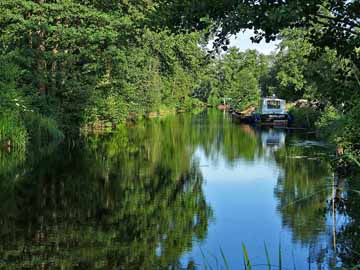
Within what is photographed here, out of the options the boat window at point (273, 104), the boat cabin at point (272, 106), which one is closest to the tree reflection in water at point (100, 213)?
the boat cabin at point (272, 106)

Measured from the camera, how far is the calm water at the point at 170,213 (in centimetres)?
755

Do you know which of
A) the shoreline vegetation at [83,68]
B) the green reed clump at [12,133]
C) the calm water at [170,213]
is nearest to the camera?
the calm water at [170,213]

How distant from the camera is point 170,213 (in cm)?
1027

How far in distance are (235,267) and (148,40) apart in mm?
33356

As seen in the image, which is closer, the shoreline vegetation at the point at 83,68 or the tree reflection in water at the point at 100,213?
the tree reflection in water at the point at 100,213

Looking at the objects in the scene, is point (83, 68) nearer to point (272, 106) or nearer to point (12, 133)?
point (12, 133)

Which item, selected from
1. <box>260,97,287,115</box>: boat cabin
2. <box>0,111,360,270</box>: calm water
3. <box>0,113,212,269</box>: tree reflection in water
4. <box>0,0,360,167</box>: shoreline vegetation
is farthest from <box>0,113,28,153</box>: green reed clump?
<box>260,97,287,115</box>: boat cabin

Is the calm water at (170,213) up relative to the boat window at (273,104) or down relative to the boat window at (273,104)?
down

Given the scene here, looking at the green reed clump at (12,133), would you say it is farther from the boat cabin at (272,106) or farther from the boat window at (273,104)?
the boat window at (273,104)

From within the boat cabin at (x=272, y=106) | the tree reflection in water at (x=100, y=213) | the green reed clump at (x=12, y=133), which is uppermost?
the boat cabin at (x=272, y=106)

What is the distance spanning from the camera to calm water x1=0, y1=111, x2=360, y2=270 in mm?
7547

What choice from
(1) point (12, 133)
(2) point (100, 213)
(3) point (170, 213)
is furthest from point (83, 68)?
(3) point (170, 213)

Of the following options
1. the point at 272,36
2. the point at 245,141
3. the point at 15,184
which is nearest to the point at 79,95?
the point at 245,141

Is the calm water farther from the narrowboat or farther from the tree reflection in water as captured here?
the narrowboat
